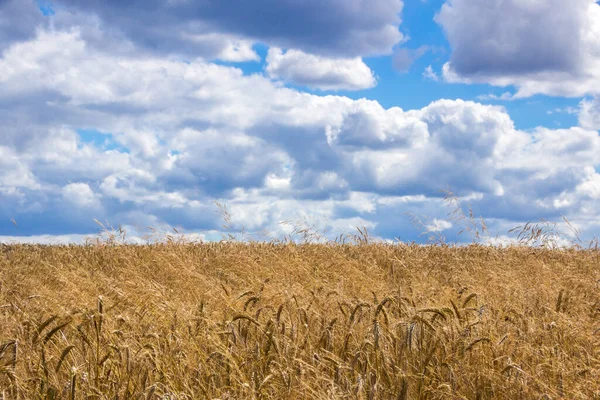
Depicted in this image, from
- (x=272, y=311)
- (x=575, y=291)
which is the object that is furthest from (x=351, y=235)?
(x=272, y=311)

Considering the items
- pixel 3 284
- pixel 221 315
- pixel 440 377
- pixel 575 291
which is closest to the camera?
pixel 440 377

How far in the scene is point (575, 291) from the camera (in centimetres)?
753

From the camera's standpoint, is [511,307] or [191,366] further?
[511,307]

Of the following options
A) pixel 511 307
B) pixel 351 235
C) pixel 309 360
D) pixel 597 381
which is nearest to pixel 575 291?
pixel 511 307

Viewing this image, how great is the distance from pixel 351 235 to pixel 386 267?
85.4 inches

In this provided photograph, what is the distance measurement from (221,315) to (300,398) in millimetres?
2247

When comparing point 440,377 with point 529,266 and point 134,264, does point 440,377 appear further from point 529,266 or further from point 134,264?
point 134,264

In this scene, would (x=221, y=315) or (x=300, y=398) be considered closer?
(x=300, y=398)

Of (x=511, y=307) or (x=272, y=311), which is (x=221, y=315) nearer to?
(x=272, y=311)

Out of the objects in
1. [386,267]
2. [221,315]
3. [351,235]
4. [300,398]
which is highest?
[351,235]

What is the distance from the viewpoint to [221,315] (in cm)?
576

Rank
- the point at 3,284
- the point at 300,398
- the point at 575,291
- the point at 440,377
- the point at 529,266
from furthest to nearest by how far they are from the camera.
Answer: the point at 529,266 → the point at 3,284 → the point at 575,291 → the point at 440,377 → the point at 300,398

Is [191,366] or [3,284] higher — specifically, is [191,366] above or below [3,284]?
below

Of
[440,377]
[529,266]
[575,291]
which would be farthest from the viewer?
[529,266]
